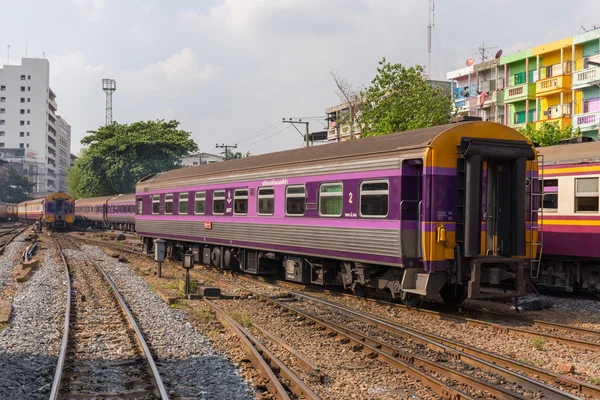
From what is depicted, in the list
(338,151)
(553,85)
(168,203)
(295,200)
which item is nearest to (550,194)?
(338,151)

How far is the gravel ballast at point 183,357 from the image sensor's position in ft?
23.5

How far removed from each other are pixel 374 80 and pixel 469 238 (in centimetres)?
1734

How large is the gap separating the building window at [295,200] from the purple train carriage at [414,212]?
46 mm

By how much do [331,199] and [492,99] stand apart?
29191mm

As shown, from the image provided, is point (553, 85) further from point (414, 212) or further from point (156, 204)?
point (414, 212)

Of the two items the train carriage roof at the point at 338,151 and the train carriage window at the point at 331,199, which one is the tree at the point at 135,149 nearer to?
the train carriage roof at the point at 338,151

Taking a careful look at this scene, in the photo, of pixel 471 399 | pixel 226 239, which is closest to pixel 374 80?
pixel 226 239

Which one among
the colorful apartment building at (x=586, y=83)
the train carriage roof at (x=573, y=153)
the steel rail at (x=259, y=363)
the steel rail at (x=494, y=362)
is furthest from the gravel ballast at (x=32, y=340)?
the colorful apartment building at (x=586, y=83)

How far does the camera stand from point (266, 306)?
507 inches

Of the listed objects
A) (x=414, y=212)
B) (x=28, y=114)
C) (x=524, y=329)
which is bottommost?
(x=524, y=329)

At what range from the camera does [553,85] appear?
33.8 m

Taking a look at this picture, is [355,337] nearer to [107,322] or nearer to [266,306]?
[266,306]

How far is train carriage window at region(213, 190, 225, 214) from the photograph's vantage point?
59.2 feet

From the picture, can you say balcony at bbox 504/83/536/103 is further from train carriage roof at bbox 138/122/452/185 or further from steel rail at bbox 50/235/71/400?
steel rail at bbox 50/235/71/400
